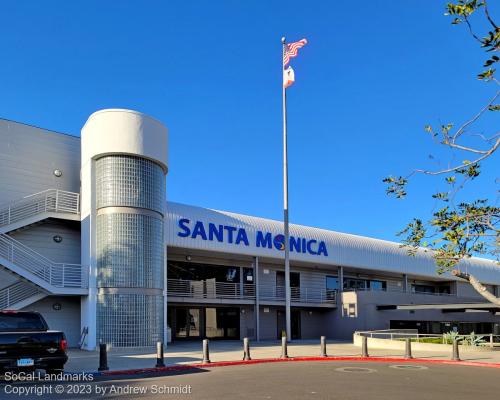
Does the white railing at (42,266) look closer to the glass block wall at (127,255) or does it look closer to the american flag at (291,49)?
the glass block wall at (127,255)

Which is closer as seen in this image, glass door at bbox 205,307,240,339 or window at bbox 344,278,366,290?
glass door at bbox 205,307,240,339

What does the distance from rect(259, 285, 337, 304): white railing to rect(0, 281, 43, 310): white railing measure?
14.1m

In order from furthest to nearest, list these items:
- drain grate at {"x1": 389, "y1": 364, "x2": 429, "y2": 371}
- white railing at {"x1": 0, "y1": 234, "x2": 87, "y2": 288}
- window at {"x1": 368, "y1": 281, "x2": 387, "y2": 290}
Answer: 1. window at {"x1": 368, "y1": 281, "x2": 387, "y2": 290}
2. white railing at {"x1": 0, "y1": 234, "x2": 87, "y2": 288}
3. drain grate at {"x1": 389, "y1": 364, "x2": 429, "y2": 371}

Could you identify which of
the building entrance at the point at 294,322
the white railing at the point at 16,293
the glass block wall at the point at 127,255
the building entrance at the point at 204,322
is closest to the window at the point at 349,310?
the building entrance at the point at 294,322

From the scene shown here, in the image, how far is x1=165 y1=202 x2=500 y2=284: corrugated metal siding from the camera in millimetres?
29484

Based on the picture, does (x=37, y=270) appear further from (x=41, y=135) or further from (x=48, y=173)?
(x=41, y=135)

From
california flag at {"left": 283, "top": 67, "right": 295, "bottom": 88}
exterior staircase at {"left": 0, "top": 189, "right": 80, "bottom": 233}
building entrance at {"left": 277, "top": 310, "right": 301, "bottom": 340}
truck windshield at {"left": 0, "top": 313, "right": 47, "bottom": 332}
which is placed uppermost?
california flag at {"left": 283, "top": 67, "right": 295, "bottom": 88}

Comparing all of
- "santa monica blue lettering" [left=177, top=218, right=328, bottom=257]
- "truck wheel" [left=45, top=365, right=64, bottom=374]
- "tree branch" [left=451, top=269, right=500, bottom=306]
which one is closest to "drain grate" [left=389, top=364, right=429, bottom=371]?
"truck wheel" [left=45, top=365, right=64, bottom=374]

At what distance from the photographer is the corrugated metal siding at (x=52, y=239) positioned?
971 inches

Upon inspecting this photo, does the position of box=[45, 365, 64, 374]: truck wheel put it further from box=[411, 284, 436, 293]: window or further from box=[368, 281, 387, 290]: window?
box=[411, 284, 436, 293]: window

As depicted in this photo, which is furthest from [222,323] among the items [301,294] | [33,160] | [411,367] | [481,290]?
[481,290]

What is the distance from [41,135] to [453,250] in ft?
75.6

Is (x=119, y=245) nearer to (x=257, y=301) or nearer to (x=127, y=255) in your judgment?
(x=127, y=255)

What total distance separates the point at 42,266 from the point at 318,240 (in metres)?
18.0
